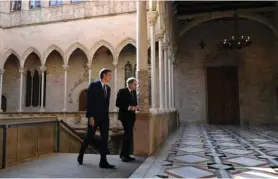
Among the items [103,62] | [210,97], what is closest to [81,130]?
[103,62]

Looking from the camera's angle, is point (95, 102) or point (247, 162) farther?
point (247, 162)

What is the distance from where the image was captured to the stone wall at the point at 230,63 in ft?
44.0

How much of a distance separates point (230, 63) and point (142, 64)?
10.3m

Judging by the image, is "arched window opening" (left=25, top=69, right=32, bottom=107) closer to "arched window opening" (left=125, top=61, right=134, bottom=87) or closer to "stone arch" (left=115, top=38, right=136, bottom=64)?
"arched window opening" (left=125, top=61, right=134, bottom=87)

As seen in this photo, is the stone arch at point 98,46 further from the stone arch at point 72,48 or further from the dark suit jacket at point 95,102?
the dark suit jacket at point 95,102

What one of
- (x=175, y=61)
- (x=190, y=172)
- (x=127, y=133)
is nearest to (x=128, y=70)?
(x=175, y=61)

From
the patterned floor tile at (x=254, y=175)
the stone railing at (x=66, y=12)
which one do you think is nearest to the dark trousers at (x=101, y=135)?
the patterned floor tile at (x=254, y=175)

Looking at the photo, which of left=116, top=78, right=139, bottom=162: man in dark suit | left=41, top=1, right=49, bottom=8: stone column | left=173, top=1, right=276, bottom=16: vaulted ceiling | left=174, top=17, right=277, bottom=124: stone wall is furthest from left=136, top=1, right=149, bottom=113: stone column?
left=41, top=1, right=49, bottom=8: stone column

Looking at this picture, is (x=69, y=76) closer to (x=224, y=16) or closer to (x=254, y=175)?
(x=224, y=16)

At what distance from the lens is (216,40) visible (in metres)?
14.2

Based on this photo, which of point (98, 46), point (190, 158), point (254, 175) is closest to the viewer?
point (254, 175)

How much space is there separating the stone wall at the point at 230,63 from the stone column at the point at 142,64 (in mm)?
9590

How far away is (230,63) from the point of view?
1395cm

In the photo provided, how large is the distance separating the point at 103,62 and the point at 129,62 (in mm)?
1697
